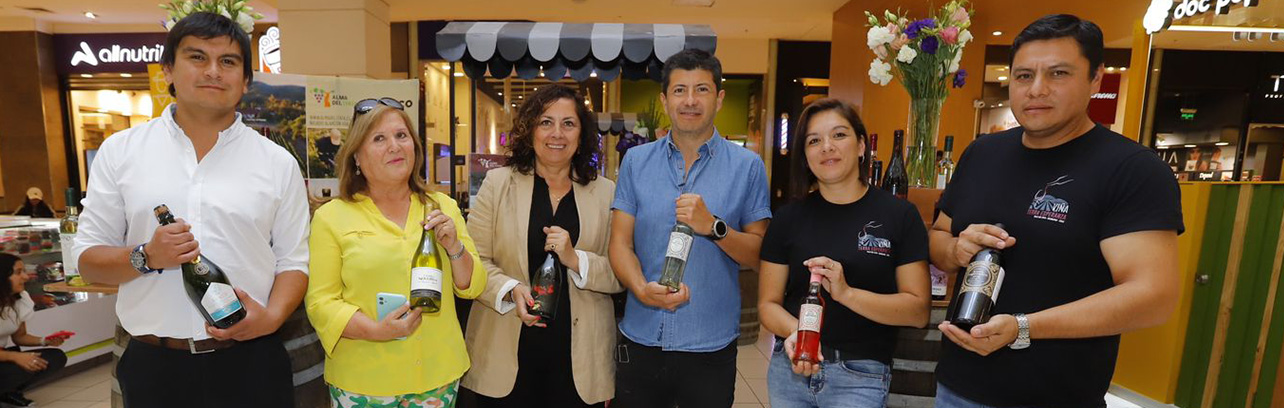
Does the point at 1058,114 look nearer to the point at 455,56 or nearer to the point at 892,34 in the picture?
the point at 892,34

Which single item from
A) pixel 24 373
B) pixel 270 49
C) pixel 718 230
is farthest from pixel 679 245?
pixel 270 49

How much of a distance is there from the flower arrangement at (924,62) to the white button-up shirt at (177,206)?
2.41 m

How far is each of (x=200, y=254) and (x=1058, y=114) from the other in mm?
2179

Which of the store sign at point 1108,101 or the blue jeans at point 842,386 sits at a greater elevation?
the store sign at point 1108,101

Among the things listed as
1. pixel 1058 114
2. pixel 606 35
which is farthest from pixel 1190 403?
pixel 606 35

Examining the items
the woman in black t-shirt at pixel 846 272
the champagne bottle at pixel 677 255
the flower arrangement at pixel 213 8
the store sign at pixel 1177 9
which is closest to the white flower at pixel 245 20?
the flower arrangement at pixel 213 8

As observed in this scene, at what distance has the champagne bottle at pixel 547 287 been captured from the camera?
1.86 metres

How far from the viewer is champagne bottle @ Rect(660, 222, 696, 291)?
169 centimetres

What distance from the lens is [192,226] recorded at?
1.52m

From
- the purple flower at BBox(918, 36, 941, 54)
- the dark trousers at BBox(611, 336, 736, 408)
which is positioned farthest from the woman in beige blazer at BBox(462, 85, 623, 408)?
the purple flower at BBox(918, 36, 941, 54)

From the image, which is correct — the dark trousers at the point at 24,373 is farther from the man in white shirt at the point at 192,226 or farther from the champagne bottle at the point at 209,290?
the champagne bottle at the point at 209,290

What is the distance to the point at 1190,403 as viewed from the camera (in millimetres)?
2959

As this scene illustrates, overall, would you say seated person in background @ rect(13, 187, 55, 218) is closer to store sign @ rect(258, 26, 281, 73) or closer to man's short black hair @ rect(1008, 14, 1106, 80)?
store sign @ rect(258, 26, 281, 73)

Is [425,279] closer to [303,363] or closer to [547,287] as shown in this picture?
[547,287]
